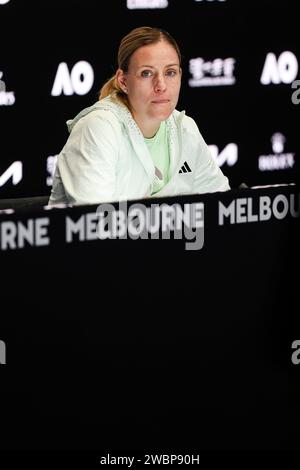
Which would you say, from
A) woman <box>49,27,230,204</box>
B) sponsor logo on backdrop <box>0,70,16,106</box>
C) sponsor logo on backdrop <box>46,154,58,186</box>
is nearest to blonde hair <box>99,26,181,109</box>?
woman <box>49,27,230,204</box>

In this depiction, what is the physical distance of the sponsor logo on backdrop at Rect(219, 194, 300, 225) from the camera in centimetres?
273

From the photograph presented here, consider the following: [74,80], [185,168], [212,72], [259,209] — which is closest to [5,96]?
[74,80]

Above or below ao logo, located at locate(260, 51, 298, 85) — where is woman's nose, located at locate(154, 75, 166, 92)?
below

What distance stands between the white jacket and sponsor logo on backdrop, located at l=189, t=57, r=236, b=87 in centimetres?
126

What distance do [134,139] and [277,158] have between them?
191 centimetres

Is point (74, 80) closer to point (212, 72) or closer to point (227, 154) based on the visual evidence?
point (212, 72)

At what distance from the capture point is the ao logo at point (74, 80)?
465 cm

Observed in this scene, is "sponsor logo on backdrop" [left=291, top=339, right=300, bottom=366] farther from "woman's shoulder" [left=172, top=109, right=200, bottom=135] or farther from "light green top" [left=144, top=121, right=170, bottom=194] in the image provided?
"woman's shoulder" [left=172, top=109, right=200, bottom=135]

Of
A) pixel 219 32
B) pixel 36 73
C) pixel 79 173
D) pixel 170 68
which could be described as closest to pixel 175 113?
pixel 170 68

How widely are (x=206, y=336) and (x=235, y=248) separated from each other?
0.19 metres

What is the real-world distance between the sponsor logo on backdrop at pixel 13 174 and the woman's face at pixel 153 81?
1.17m

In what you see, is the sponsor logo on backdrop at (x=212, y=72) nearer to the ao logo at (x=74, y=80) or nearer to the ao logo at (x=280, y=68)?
the ao logo at (x=280, y=68)

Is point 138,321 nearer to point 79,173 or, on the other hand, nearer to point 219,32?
point 79,173

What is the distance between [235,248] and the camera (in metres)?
2.78
